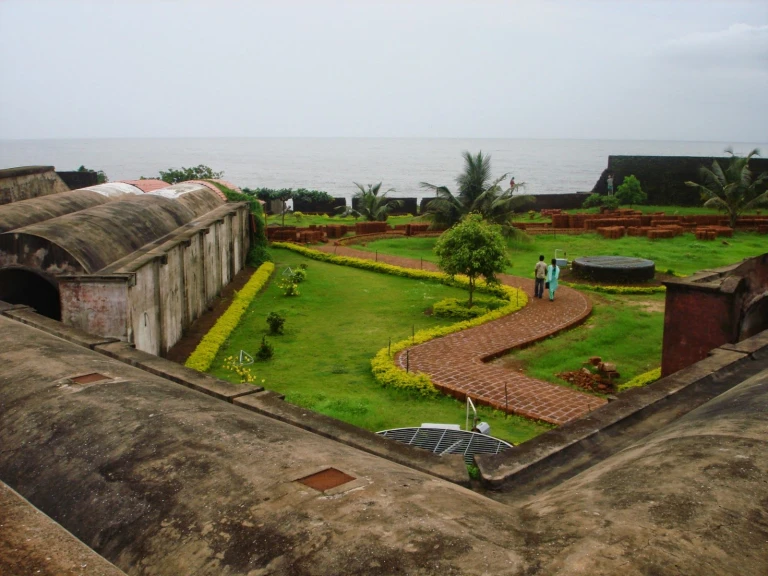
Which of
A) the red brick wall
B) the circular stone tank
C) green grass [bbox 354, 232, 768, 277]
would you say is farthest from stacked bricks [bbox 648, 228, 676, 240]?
the red brick wall

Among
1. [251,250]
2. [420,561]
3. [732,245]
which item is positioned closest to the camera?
[420,561]

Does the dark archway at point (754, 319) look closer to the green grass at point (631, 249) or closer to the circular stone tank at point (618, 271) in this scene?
the circular stone tank at point (618, 271)

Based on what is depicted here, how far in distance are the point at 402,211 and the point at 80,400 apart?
3346cm

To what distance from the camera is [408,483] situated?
157 inches

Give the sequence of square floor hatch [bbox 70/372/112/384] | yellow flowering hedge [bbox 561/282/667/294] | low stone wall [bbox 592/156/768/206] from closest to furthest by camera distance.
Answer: square floor hatch [bbox 70/372/112/384] → yellow flowering hedge [bbox 561/282/667/294] → low stone wall [bbox 592/156/768/206]

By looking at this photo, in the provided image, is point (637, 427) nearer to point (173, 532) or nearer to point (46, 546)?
point (173, 532)

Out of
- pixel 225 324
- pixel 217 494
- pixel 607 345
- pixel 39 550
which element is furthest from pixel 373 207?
pixel 39 550

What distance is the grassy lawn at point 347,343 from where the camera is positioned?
33.5 feet

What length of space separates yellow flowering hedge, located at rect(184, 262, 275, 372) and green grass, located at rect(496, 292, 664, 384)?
5.28 metres

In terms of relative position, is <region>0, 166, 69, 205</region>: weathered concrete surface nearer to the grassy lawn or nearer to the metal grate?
the grassy lawn

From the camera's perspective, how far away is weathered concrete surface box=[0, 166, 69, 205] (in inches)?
750

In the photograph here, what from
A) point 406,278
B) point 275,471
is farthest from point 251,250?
point 275,471

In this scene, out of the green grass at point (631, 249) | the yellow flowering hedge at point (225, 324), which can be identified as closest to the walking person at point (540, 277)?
the green grass at point (631, 249)

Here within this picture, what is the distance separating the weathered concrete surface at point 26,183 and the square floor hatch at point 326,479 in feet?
58.9
